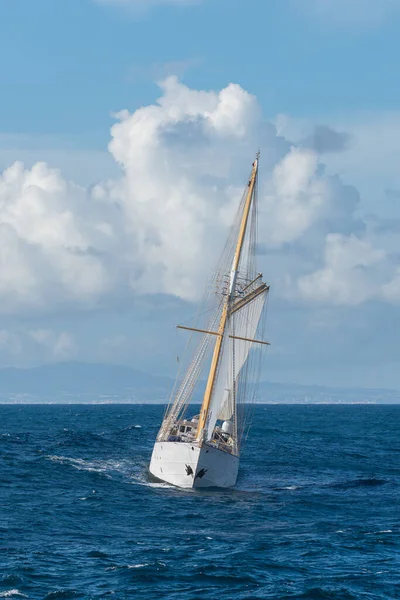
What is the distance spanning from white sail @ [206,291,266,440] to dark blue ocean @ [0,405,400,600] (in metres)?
6.92

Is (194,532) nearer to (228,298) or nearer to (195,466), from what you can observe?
(195,466)

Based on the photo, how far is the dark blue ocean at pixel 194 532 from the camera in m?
39.0

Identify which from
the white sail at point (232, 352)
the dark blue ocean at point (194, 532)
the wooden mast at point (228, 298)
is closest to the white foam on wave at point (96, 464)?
the dark blue ocean at point (194, 532)

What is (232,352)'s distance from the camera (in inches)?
3024

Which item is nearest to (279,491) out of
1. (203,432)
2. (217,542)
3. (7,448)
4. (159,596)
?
(203,432)

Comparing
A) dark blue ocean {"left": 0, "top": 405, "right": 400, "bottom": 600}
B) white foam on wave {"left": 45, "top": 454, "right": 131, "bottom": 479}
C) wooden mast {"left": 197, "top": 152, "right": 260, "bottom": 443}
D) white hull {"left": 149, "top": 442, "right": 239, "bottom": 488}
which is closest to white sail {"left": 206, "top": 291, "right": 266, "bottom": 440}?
wooden mast {"left": 197, "top": 152, "right": 260, "bottom": 443}

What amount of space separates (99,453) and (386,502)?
122ft

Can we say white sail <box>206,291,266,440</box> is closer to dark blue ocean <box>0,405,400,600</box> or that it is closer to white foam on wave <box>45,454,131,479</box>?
dark blue ocean <box>0,405,400,600</box>

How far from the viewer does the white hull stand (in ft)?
216

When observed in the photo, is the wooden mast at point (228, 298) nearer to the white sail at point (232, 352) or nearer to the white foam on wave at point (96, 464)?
the white sail at point (232, 352)

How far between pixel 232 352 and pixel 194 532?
91.9 feet

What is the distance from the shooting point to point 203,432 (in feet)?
226

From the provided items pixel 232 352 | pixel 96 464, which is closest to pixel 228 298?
pixel 232 352

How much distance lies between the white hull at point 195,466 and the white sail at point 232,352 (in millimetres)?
6379
